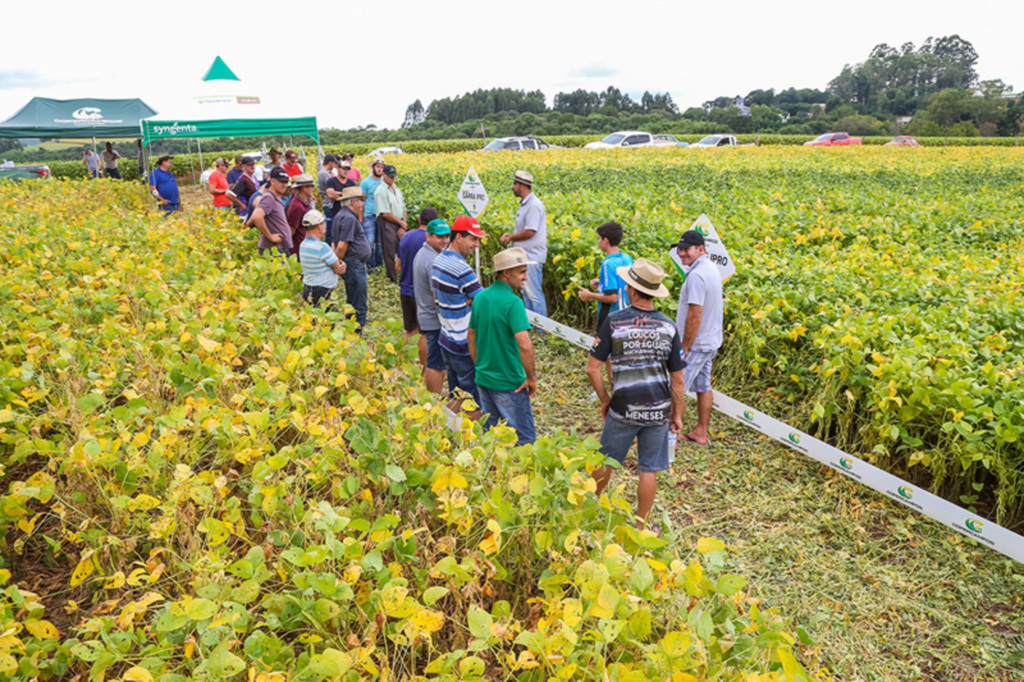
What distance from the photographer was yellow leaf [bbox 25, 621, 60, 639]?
1.83 metres

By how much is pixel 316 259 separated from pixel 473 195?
2.71 meters

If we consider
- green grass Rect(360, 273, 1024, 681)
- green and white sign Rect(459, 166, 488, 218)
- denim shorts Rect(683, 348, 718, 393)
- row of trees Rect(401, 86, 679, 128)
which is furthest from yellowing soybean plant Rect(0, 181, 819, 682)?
row of trees Rect(401, 86, 679, 128)

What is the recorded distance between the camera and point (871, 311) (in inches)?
232

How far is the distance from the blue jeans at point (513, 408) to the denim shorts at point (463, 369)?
58 cm

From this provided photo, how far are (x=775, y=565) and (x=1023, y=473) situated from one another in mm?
1664

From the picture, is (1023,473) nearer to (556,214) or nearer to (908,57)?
(556,214)

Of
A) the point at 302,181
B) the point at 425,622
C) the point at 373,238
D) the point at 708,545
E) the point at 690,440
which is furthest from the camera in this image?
the point at 373,238

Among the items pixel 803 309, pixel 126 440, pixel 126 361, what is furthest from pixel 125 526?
pixel 803 309

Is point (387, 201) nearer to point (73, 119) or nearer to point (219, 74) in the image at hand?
point (219, 74)

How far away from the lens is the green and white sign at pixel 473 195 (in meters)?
8.61

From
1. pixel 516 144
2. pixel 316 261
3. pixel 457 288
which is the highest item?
pixel 516 144

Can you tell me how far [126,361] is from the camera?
372 centimetres

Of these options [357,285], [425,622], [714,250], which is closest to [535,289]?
[357,285]

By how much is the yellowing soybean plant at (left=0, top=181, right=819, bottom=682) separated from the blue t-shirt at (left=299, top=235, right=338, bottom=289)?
2621mm
